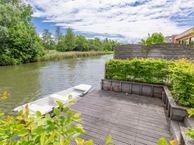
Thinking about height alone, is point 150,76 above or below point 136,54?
below

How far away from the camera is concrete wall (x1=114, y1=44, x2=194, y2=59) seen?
543 centimetres

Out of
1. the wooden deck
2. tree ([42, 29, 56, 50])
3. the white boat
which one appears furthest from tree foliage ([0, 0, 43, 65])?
tree ([42, 29, 56, 50])

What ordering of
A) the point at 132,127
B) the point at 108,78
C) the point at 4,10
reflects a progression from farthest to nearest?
the point at 4,10 → the point at 108,78 → the point at 132,127

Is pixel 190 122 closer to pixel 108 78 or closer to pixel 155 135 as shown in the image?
pixel 155 135

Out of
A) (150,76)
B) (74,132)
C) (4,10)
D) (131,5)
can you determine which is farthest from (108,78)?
(4,10)

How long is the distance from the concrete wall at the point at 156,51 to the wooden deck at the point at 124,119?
7.10ft

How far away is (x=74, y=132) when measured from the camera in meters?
0.72

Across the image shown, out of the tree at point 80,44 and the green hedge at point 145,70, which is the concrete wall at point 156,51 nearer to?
the green hedge at point 145,70

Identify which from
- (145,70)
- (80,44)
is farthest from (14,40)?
(80,44)

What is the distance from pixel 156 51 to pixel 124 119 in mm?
3836

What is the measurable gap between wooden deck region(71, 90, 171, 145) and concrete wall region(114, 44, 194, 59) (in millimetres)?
2164

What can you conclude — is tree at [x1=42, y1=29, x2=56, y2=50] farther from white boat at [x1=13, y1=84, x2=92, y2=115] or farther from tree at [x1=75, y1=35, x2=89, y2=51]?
white boat at [x1=13, y1=84, x2=92, y2=115]

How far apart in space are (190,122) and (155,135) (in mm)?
669

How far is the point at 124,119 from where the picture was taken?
317 cm
